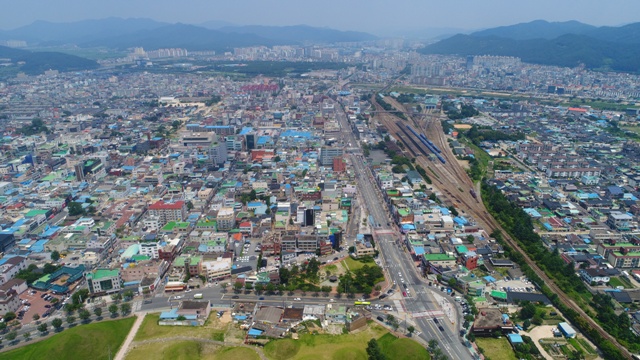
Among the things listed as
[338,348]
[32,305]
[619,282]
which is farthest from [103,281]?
[619,282]

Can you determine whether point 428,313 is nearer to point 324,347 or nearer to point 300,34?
point 324,347

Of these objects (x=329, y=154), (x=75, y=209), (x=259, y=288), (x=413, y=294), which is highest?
(x=329, y=154)

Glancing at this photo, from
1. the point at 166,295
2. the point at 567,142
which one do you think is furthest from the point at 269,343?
the point at 567,142

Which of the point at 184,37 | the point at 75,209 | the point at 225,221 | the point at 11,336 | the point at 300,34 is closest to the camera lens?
the point at 11,336

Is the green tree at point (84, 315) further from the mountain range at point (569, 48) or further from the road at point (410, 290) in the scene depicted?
the mountain range at point (569, 48)

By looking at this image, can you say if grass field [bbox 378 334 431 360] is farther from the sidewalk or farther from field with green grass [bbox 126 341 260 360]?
the sidewalk

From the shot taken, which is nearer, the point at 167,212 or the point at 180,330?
the point at 180,330
